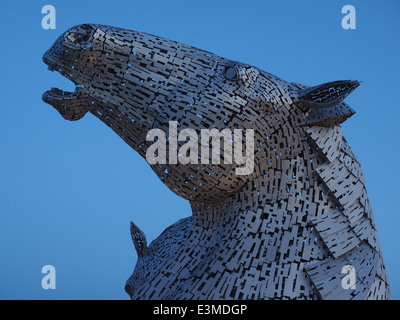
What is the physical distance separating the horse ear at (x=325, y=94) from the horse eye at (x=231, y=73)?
1.90 feet

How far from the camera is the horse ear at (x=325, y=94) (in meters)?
5.04

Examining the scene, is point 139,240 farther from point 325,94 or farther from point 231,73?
point 325,94

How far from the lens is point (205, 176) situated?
536cm

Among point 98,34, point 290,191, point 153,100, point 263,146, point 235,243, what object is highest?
point 98,34

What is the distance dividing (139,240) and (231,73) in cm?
237

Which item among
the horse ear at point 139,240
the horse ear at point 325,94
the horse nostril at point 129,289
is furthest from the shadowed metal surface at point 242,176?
the horse ear at point 139,240

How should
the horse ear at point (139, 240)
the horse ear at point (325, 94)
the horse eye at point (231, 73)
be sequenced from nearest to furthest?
1. the horse ear at point (325, 94)
2. the horse eye at point (231, 73)
3. the horse ear at point (139, 240)

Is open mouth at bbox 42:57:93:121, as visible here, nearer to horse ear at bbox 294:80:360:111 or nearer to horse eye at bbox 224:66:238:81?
horse eye at bbox 224:66:238:81

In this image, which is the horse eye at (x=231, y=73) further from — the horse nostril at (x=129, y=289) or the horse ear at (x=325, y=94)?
the horse nostril at (x=129, y=289)

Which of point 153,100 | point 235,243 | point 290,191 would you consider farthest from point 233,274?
point 153,100

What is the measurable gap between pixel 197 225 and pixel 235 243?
75cm
